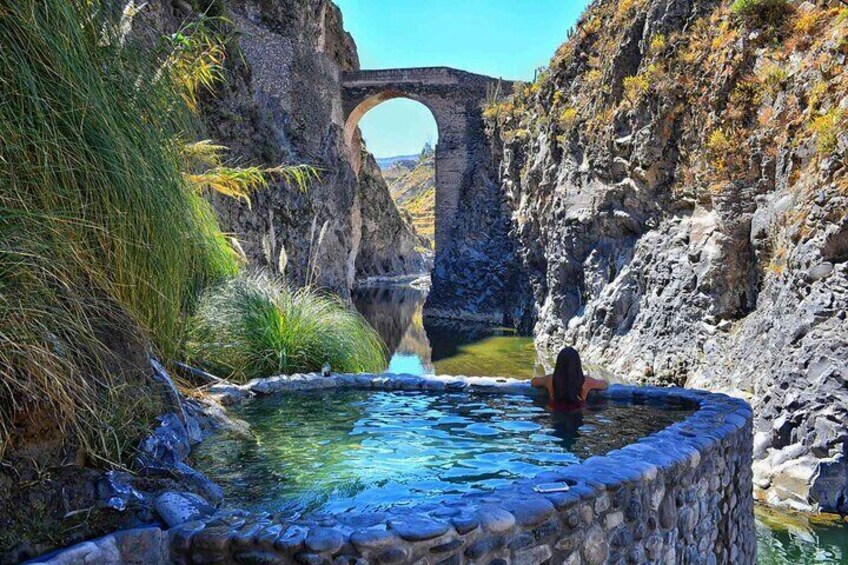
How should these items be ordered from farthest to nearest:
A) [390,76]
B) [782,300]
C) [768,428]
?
[390,76] < [782,300] < [768,428]

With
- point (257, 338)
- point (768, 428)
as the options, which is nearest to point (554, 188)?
point (768, 428)

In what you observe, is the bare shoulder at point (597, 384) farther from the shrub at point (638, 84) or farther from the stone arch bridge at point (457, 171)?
the stone arch bridge at point (457, 171)

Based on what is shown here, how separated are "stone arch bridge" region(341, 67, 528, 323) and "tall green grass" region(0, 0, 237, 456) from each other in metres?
19.5

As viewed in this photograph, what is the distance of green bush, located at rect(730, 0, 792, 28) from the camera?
29.3ft

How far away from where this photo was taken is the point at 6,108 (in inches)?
90.7

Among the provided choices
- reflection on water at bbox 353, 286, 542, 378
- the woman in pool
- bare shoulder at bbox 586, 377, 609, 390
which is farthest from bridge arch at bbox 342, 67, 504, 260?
the woman in pool

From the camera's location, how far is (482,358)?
14.7 m

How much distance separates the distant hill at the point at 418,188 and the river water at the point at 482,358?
34.4 metres

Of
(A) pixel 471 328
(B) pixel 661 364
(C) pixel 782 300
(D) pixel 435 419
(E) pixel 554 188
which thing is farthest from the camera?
(A) pixel 471 328

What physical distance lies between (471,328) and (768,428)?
45.8ft

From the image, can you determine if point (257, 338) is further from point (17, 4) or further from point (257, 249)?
point (257, 249)

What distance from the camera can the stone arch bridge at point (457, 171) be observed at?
22.5 metres

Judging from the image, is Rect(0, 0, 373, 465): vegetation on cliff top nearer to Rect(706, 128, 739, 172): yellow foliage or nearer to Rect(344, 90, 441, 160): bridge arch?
Rect(706, 128, 739, 172): yellow foliage

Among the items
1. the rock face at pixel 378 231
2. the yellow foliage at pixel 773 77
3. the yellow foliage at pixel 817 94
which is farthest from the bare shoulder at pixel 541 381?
the rock face at pixel 378 231
